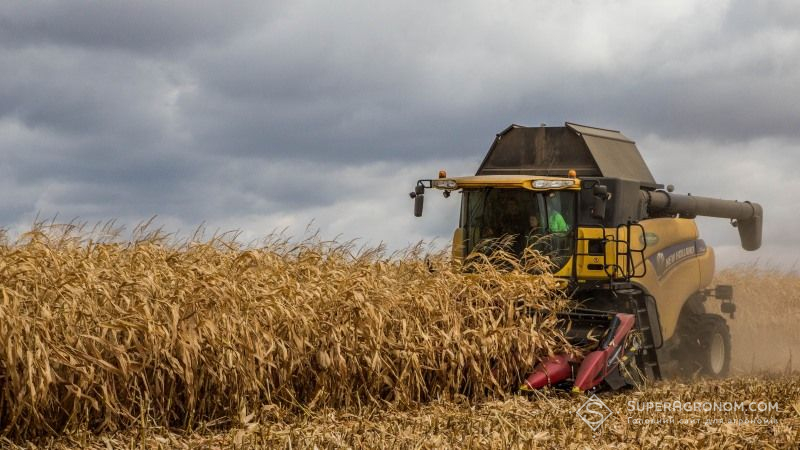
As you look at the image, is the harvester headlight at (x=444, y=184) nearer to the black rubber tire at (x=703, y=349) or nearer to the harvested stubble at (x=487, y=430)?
the harvested stubble at (x=487, y=430)

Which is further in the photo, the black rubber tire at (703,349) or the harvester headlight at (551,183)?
the black rubber tire at (703,349)

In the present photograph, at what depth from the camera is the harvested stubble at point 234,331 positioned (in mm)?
6371

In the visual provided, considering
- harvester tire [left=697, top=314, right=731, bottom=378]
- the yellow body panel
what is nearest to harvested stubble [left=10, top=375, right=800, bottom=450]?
the yellow body panel

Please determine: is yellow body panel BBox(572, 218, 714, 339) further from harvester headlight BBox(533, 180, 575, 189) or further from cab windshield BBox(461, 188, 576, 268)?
harvester headlight BBox(533, 180, 575, 189)

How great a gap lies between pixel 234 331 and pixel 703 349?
274 inches

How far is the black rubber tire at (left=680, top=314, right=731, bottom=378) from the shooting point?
11625mm

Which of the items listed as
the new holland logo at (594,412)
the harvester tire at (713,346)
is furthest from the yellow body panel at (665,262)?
the new holland logo at (594,412)

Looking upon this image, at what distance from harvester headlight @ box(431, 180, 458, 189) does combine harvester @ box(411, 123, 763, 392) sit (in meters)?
0.01

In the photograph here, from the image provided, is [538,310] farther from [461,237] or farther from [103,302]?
[103,302]

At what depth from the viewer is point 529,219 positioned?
10000mm

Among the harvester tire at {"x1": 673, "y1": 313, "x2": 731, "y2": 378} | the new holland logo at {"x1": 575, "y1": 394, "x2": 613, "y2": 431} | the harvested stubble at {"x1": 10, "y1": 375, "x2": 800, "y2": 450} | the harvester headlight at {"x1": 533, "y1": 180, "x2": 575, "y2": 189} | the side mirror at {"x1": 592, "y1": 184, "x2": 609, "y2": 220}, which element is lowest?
the harvested stubble at {"x1": 10, "y1": 375, "x2": 800, "y2": 450}

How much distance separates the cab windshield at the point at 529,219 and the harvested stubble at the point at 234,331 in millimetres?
662

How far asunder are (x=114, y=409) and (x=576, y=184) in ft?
17.7

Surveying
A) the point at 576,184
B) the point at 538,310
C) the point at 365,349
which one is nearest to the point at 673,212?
the point at 576,184
